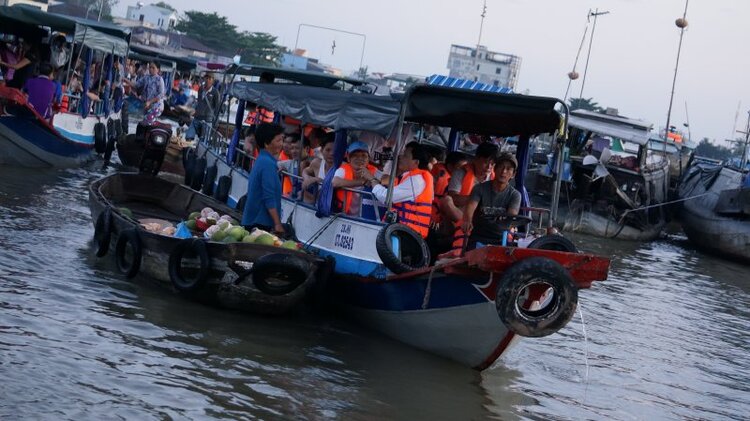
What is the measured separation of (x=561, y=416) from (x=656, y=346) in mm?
4369

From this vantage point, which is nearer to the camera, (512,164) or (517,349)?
(512,164)

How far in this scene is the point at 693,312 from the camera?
→ 16.0m

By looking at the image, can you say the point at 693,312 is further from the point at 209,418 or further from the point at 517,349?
the point at 209,418

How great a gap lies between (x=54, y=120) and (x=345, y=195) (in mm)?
9589

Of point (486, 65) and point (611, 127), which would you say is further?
point (486, 65)

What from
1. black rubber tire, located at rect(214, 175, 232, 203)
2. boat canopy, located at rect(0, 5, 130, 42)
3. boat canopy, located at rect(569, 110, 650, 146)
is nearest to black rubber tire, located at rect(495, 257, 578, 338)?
black rubber tire, located at rect(214, 175, 232, 203)

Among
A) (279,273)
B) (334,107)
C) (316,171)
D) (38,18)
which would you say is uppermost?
(38,18)

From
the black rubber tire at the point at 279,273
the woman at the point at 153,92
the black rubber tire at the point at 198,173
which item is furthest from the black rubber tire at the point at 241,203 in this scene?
the woman at the point at 153,92

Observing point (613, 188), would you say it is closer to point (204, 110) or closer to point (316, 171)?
point (204, 110)

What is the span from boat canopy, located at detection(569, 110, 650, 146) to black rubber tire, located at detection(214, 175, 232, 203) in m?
12.8

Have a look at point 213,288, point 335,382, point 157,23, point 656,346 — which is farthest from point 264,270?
point 157,23

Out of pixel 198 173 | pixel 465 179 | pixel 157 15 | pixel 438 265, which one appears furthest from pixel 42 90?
pixel 157 15

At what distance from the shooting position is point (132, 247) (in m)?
10.3

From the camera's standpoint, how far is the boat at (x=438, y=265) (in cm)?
803
